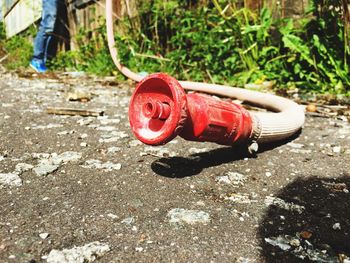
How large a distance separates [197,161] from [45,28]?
5.09 m

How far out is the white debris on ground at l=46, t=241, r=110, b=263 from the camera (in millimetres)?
1032

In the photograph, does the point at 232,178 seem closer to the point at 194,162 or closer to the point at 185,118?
the point at 194,162

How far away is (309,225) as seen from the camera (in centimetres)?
127

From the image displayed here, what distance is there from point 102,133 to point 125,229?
1.17m

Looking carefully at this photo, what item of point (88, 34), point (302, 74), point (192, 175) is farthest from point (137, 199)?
point (88, 34)

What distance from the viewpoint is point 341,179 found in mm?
1683

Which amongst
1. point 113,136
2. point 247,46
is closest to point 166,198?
point 113,136

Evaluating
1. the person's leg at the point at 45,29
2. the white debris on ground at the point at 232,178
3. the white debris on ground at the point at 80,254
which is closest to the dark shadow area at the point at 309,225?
the white debris on ground at the point at 232,178

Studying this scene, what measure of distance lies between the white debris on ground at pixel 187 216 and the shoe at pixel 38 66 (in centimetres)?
510

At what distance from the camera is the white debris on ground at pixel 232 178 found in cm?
161

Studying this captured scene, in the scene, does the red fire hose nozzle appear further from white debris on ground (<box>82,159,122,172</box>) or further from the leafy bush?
the leafy bush

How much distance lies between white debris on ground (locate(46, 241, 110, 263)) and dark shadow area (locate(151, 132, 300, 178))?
0.60m

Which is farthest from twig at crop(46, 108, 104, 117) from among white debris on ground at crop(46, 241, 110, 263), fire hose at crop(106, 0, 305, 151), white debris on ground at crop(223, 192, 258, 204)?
white debris on ground at crop(46, 241, 110, 263)

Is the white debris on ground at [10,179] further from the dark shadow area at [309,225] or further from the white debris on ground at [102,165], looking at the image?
the dark shadow area at [309,225]
